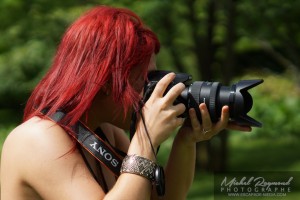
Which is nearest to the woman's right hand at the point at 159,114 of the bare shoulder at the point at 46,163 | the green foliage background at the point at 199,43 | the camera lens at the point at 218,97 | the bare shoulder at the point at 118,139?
the camera lens at the point at 218,97

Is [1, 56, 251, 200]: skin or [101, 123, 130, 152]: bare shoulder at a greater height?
[1, 56, 251, 200]: skin

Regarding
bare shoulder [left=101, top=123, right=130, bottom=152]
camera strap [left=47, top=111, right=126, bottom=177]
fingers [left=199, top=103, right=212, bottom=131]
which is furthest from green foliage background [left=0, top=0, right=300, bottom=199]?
camera strap [left=47, top=111, right=126, bottom=177]

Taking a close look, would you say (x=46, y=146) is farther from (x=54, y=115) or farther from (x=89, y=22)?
(x=89, y=22)

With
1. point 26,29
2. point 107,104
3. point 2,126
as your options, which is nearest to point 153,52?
point 107,104

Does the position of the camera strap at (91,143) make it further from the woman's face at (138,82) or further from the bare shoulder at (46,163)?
the woman's face at (138,82)

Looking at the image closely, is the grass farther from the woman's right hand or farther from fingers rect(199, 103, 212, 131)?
the woman's right hand

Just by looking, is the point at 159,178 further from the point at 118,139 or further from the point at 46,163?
the point at 118,139

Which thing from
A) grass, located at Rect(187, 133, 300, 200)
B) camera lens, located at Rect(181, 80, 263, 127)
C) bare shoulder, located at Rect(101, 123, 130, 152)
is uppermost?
camera lens, located at Rect(181, 80, 263, 127)

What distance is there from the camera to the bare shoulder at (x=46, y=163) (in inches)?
79.0

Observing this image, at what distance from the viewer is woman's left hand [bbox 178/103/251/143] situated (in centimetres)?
219

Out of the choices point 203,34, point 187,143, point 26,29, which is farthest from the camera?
point 203,34

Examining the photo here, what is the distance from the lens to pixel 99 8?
221 cm

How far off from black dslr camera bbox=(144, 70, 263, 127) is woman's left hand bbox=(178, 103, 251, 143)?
0.06 feet

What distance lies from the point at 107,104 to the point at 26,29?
581cm
